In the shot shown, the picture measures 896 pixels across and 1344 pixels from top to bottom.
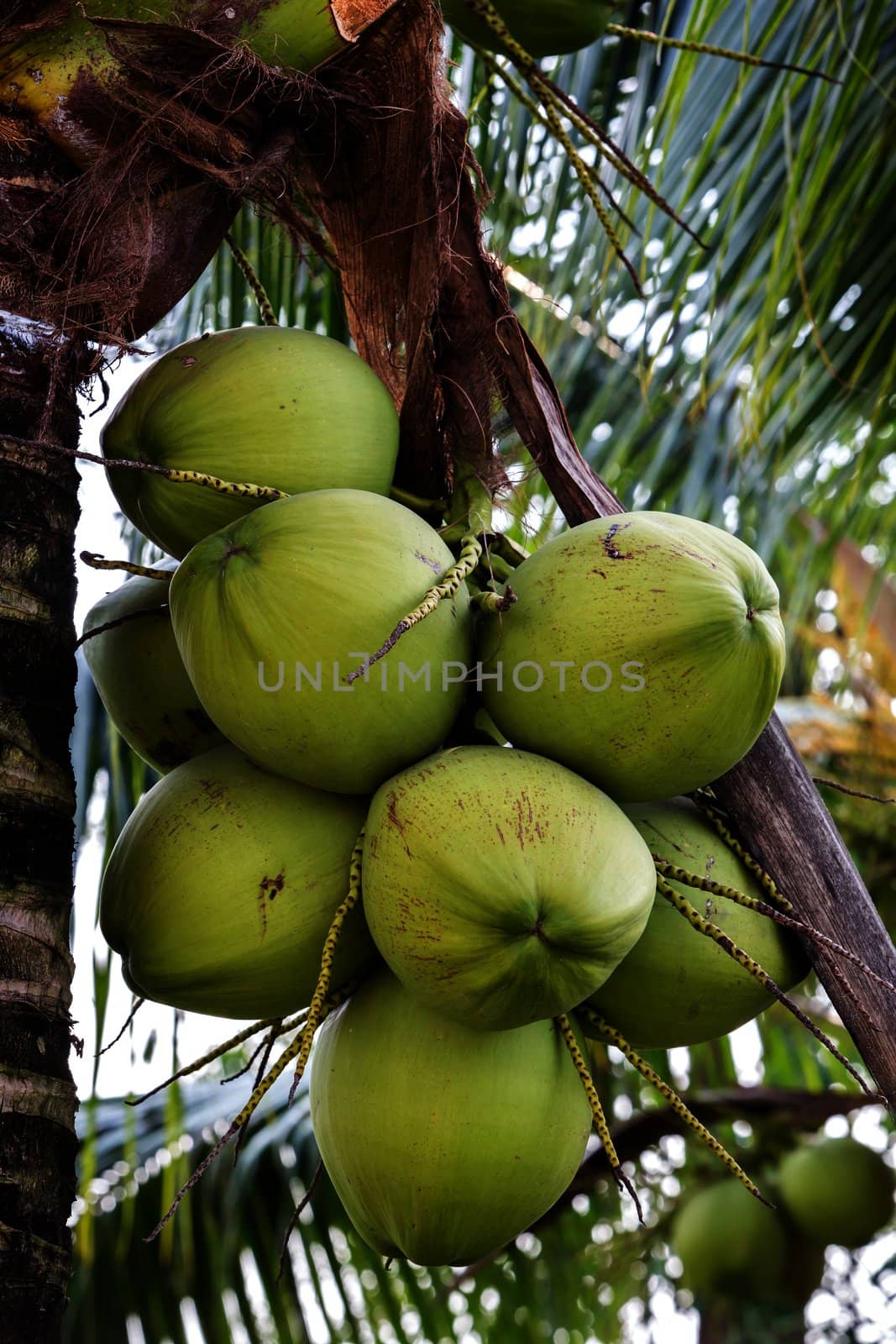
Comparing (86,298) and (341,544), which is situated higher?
(86,298)

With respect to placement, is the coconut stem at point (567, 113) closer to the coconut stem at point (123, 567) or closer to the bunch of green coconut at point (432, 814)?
the bunch of green coconut at point (432, 814)

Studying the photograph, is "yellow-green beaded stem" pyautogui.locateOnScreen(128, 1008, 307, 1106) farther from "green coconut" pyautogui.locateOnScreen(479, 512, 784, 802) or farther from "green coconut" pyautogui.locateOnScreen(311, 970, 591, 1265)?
"green coconut" pyautogui.locateOnScreen(479, 512, 784, 802)

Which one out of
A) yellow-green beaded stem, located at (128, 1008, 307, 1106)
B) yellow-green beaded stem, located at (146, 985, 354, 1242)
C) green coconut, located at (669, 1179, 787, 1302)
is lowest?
green coconut, located at (669, 1179, 787, 1302)

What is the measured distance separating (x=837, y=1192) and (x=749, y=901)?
2.94 m

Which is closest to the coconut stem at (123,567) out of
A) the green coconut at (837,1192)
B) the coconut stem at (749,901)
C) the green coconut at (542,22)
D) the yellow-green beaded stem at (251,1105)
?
the yellow-green beaded stem at (251,1105)

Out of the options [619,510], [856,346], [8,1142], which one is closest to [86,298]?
[619,510]

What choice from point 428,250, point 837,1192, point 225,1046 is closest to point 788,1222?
point 837,1192

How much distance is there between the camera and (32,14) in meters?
1.24

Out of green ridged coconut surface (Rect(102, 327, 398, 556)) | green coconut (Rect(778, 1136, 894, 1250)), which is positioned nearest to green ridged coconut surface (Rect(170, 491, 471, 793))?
green ridged coconut surface (Rect(102, 327, 398, 556))

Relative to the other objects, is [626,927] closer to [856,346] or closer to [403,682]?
[403,682]

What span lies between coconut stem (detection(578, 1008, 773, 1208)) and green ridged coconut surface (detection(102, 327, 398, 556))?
581 mm

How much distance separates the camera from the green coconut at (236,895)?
1.13 metres

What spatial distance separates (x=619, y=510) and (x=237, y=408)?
0.43 meters

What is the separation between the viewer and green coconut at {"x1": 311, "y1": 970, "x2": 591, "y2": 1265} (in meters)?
1.10
